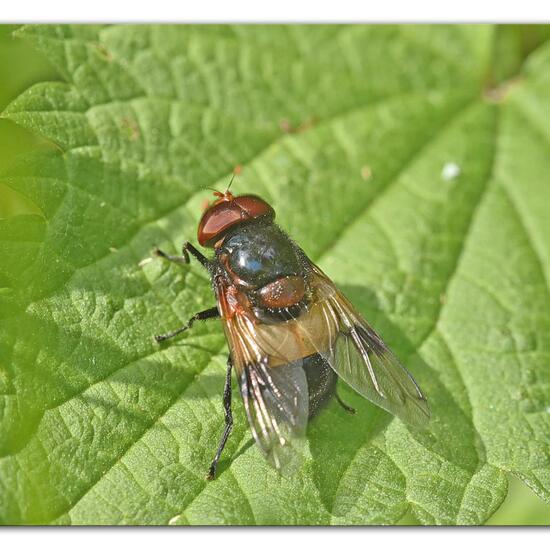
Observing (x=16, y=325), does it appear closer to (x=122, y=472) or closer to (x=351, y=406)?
(x=122, y=472)

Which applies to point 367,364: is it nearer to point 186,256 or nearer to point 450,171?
point 186,256

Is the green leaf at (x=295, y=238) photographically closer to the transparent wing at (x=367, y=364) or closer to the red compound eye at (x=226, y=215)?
the transparent wing at (x=367, y=364)

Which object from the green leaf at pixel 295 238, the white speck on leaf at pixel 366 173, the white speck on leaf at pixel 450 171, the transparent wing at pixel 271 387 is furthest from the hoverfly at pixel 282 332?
the white speck on leaf at pixel 450 171

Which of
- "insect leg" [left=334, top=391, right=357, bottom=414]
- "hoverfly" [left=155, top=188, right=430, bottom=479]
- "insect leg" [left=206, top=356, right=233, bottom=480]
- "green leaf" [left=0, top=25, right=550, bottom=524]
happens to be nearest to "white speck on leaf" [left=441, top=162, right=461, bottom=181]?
"green leaf" [left=0, top=25, right=550, bottom=524]

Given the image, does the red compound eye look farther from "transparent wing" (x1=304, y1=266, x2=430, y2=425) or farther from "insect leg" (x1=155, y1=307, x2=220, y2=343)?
"transparent wing" (x1=304, y1=266, x2=430, y2=425)

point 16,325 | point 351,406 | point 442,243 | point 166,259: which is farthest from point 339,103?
point 16,325

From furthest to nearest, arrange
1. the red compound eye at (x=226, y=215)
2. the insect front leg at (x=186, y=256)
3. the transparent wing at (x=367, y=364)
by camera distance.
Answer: the insect front leg at (x=186, y=256)
the red compound eye at (x=226, y=215)
the transparent wing at (x=367, y=364)
